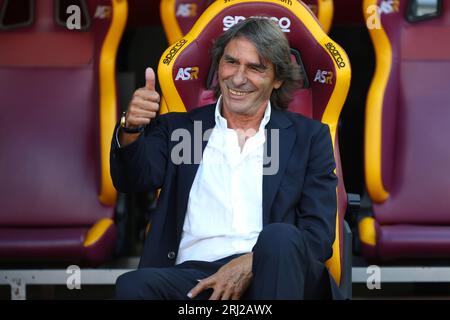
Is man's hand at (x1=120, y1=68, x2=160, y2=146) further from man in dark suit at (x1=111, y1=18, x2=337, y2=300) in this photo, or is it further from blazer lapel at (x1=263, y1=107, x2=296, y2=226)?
blazer lapel at (x1=263, y1=107, x2=296, y2=226)

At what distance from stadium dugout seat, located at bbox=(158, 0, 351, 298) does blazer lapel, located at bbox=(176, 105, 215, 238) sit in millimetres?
174

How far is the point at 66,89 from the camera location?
3434 mm

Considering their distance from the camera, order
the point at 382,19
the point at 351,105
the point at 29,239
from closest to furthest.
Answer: the point at 29,239
the point at 382,19
the point at 351,105

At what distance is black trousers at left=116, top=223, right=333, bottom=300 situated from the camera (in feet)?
6.76

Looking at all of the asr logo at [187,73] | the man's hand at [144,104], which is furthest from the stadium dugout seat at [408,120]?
the man's hand at [144,104]

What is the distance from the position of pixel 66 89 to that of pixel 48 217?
518 mm

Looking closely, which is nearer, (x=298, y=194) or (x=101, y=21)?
(x=298, y=194)

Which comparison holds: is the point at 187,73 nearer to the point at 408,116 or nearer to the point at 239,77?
the point at 239,77

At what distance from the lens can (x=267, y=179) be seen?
2.41m

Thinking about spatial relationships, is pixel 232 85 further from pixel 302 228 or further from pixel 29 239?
pixel 29 239

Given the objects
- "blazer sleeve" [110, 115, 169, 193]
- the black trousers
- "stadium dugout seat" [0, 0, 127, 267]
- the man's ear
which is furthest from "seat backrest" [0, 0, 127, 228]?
the black trousers
